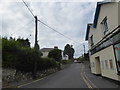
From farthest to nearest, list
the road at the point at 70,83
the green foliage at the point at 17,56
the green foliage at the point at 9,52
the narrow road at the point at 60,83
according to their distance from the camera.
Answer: the green foliage at the point at 17,56
the green foliage at the point at 9,52
the narrow road at the point at 60,83
the road at the point at 70,83

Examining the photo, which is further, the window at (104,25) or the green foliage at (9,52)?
the window at (104,25)

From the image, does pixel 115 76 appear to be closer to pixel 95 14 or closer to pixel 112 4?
pixel 112 4

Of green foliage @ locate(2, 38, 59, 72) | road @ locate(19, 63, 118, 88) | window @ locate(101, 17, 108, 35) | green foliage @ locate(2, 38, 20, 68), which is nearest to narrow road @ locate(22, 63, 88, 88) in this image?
road @ locate(19, 63, 118, 88)

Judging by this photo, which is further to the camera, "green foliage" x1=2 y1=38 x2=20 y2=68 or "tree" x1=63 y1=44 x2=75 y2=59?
"tree" x1=63 y1=44 x2=75 y2=59

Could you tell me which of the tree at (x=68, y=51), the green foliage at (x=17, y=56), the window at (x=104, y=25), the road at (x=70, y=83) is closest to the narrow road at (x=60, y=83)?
the road at (x=70, y=83)

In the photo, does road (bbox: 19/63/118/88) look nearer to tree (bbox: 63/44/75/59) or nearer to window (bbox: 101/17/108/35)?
window (bbox: 101/17/108/35)

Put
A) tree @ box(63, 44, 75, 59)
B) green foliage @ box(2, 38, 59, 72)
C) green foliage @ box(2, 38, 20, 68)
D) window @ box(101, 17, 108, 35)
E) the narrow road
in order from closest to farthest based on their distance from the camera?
1. the narrow road
2. green foliage @ box(2, 38, 20, 68)
3. green foliage @ box(2, 38, 59, 72)
4. window @ box(101, 17, 108, 35)
5. tree @ box(63, 44, 75, 59)

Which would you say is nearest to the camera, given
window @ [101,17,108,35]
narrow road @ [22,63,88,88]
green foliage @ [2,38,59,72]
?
narrow road @ [22,63,88,88]

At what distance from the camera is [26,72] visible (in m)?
18.3

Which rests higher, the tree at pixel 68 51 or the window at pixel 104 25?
the tree at pixel 68 51

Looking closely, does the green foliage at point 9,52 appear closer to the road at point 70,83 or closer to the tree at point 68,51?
the road at point 70,83

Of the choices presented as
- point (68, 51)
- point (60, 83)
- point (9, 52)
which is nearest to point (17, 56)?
point (9, 52)

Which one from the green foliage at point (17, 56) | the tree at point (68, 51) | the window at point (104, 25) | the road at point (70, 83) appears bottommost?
the road at point (70, 83)

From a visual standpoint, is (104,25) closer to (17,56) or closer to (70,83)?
(70,83)
